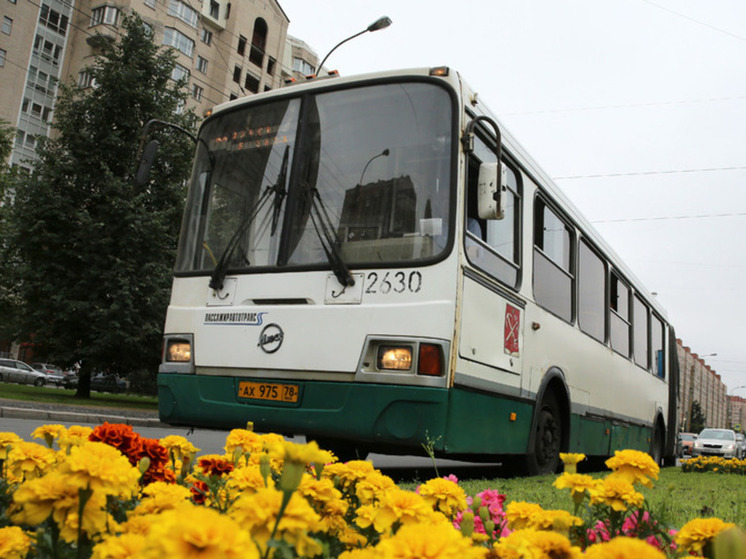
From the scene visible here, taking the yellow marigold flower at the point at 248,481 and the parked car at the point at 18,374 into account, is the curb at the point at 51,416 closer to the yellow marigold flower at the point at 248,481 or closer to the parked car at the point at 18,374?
the yellow marigold flower at the point at 248,481

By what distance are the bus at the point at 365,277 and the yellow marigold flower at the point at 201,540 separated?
4203 millimetres

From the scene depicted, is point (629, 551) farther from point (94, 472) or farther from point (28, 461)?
point (28, 461)

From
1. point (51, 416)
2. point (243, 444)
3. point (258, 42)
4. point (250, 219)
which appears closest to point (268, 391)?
point (250, 219)

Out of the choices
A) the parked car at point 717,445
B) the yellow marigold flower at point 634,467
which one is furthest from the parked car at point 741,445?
the yellow marigold flower at point 634,467

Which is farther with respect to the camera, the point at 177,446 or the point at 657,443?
the point at 657,443

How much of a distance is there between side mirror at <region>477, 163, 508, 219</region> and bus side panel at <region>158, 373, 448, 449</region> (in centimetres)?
127

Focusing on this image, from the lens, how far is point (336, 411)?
519 cm

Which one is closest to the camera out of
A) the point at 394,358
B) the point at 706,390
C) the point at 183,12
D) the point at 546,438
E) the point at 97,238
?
the point at 394,358

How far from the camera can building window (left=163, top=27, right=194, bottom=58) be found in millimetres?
51844

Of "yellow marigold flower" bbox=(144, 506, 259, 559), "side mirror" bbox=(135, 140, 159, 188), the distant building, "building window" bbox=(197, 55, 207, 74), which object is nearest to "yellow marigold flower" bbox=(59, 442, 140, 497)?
"yellow marigold flower" bbox=(144, 506, 259, 559)

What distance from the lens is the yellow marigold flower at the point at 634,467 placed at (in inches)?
85.2

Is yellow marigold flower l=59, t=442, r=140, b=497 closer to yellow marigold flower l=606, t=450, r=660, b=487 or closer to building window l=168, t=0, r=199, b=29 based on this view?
yellow marigold flower l=606, t=450, r=660, b=487

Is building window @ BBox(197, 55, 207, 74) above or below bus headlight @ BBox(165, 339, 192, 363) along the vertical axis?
above

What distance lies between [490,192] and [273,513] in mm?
4348
